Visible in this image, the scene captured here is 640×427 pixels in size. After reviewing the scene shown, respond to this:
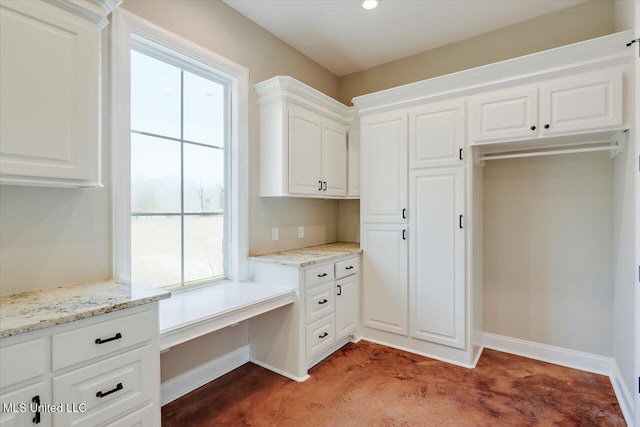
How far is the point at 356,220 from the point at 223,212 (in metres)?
1.66

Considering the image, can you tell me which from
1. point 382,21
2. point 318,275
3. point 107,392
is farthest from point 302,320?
point 382,21

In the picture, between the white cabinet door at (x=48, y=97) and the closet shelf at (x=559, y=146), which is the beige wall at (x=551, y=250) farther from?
the white cabinet door at (x=48, y=97)

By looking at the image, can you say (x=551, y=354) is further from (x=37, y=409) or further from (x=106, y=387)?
(x=37, y=409)

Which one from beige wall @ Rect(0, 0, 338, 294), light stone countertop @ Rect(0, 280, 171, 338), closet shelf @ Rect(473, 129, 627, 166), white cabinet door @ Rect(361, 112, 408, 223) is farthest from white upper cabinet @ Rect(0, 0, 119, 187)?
closet shelf @ Rect(473, 129, 627, 166)

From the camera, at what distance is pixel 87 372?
1.29 metres

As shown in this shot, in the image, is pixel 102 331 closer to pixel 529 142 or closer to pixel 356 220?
pixel 356 220

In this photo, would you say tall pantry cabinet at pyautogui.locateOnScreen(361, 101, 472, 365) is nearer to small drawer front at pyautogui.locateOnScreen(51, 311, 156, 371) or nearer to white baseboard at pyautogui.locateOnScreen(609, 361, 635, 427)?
white baseboard at pyautogui.locateOnScreen(609, 361, 635, 427)

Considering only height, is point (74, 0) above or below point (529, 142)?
above

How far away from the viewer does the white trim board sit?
86.5 inches

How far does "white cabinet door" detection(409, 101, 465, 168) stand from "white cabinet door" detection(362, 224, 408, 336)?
0.68 m

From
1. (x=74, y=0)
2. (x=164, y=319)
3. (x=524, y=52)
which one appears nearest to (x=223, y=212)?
(x=164, y=319)

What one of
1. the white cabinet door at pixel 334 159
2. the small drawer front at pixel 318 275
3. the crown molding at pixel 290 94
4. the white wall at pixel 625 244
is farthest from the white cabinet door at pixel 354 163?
the white wall at pixel 625 244

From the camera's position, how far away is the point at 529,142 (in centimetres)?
253

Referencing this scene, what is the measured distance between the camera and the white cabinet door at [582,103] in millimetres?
2107
